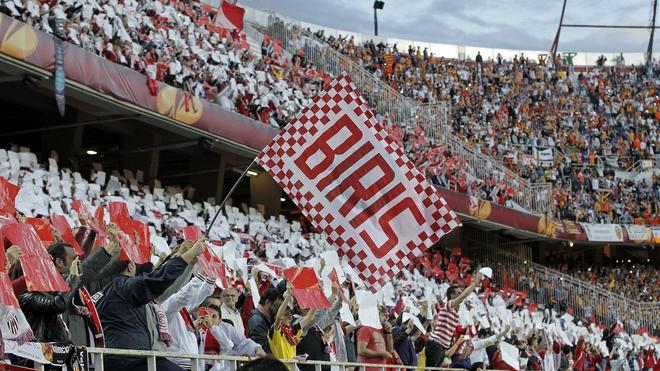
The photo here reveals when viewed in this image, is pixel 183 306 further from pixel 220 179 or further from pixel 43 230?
pixel 220 179

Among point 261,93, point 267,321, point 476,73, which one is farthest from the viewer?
point 476,73

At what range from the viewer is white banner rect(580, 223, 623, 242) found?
34.2 metres

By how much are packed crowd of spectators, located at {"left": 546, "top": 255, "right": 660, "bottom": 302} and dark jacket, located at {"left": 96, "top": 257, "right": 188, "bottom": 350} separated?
3032cm

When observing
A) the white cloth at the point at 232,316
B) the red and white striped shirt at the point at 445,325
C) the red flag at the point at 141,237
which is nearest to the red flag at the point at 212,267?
the white cloth at the point at 232,316

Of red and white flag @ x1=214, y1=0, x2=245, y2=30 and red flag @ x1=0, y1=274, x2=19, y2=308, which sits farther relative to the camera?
red and white flag @ x1=214, y1=0, x2=245, y2=30

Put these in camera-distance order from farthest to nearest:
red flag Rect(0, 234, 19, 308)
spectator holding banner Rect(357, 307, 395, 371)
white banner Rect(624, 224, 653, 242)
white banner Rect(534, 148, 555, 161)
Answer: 1. white banner Rect(534, 148, 555, 161)
2. white banner Rect(624, 224, 653, 242)
3. spectator holding banner Rect(357, 307, 395, 371)
4. red flag Rect(0, 234, 19, 308)

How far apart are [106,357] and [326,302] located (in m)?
2.69

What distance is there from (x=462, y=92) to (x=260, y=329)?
3256 centimetres

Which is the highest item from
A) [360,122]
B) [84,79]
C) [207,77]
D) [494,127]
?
[494,127]

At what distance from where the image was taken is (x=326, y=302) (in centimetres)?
878

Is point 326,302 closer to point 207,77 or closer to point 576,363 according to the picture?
point 576,363

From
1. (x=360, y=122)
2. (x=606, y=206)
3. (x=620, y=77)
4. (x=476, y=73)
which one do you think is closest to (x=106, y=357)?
(x=360, y=122)

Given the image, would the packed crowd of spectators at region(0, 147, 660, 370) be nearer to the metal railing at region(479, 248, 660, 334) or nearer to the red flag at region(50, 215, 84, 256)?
the red flag at region(50, 215, 84, 256)

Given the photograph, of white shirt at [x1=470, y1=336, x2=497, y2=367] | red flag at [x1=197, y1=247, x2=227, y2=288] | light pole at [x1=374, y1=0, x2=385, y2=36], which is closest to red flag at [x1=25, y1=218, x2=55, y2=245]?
red flag at [x1=197, y1=247, x2=227, y2=288]
